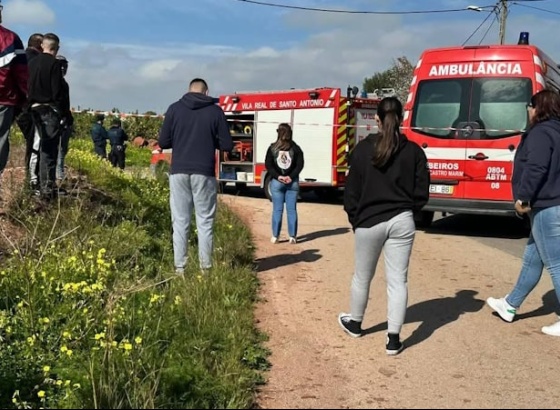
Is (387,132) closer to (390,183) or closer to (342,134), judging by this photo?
(390,183)

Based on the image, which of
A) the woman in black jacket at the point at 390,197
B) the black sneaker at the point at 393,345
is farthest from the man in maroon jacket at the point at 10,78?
the black sneaker at the point at 393,345

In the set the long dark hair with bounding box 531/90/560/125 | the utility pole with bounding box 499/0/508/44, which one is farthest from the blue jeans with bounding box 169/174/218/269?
the utility pole with bounding box 499/0/508/44

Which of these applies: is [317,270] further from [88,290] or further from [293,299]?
[88,290]

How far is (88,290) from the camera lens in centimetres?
467

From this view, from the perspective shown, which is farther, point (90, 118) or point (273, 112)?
point (90, 118)

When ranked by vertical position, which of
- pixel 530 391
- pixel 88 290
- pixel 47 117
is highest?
pixel 47 117

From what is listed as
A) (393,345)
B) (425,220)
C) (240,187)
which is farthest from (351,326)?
(240,187)

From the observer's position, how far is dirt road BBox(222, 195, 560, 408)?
4105 millimetres

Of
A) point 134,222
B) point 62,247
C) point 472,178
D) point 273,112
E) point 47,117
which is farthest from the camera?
point 273,112

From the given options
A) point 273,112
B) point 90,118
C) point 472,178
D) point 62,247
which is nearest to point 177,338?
point 62,247

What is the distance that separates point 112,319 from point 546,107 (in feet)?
12.5

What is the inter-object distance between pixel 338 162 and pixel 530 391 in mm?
11524

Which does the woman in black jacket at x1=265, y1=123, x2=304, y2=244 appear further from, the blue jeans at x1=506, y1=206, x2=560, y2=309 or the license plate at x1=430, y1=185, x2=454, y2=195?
the blue jeans at x1=506, y1=206, x2=560, y2=309

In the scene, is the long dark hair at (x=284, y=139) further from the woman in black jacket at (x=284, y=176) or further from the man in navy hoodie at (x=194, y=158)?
the man in navy hoodie at (x=194, y=158)
